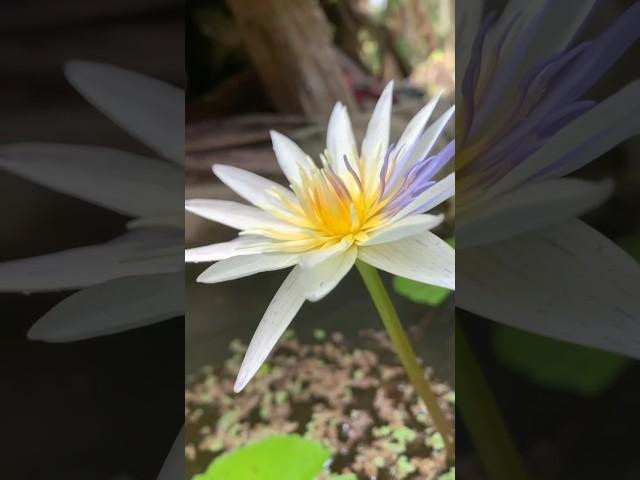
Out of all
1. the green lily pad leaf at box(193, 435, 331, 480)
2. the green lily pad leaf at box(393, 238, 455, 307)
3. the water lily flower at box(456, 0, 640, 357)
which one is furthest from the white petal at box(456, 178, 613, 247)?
the green lily pad leaf at box(193, 435, 331, 480)

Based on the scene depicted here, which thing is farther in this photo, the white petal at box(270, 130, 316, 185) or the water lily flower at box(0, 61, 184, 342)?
the white petal at box(270, 130, 316, 185)

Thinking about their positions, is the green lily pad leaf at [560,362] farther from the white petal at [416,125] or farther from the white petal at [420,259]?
the white petal at [416,125]

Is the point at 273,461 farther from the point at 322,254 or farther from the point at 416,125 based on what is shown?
the point at 416,125

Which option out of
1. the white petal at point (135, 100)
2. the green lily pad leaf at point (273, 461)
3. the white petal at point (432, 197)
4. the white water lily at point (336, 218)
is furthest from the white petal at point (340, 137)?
the green lily pad leaf at point (273, 461)

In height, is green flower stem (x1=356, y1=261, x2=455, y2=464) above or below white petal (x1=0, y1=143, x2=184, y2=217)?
below

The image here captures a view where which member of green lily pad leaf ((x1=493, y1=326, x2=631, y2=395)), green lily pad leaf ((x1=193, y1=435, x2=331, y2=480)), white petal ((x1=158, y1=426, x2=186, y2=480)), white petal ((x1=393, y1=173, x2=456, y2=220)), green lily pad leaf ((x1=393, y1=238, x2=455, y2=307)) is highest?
white petal ((x1=393, y1=173, x2=456, y2=220))

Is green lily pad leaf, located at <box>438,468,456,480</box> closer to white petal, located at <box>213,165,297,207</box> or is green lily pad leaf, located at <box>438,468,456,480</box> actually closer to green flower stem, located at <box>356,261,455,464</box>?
green flower stem, located at <box>356,261,455,464</box>
